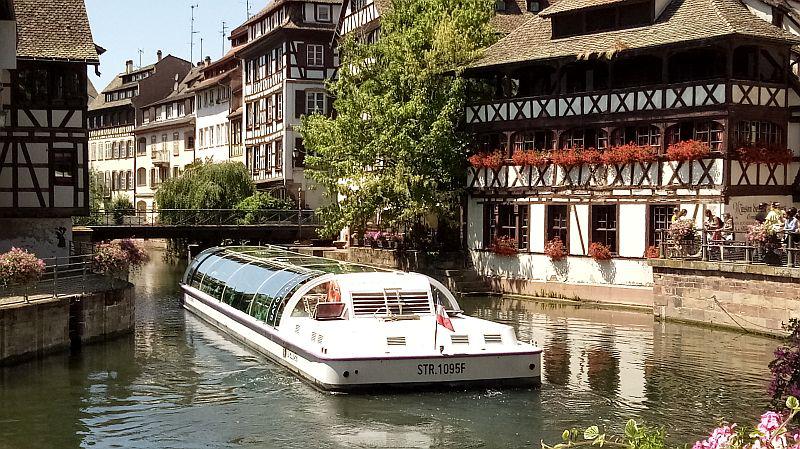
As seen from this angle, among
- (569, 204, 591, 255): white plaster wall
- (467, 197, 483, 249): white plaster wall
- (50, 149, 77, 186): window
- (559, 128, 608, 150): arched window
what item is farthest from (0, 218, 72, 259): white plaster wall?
(559, 128, 608, 150): arched window

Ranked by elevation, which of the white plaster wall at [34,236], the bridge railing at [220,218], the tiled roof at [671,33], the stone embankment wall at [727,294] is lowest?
the stone embankment wall at [727,294]

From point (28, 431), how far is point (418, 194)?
24.2 metres

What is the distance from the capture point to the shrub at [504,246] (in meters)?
38.2

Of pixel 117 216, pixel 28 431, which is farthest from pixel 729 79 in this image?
pixel 117 216

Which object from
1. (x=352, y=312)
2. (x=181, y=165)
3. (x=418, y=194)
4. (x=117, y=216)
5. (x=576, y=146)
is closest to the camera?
(x=352, y=312)

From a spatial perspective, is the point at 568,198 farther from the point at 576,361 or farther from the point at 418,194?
the point at 576,361

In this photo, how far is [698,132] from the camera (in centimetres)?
3216

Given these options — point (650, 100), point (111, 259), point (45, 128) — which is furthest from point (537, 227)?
point (45, 128)

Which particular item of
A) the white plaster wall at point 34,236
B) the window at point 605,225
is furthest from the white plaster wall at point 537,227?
the white plaster wall at point 34,236

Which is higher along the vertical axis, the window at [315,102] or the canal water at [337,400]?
the window at [315,102]

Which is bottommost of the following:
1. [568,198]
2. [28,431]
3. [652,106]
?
[28,431]

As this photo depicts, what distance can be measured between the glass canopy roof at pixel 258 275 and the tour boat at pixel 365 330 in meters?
0.05

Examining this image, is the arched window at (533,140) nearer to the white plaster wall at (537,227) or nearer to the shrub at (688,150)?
the white plaster wall at (537,227)

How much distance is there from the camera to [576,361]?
2338 centimetres
